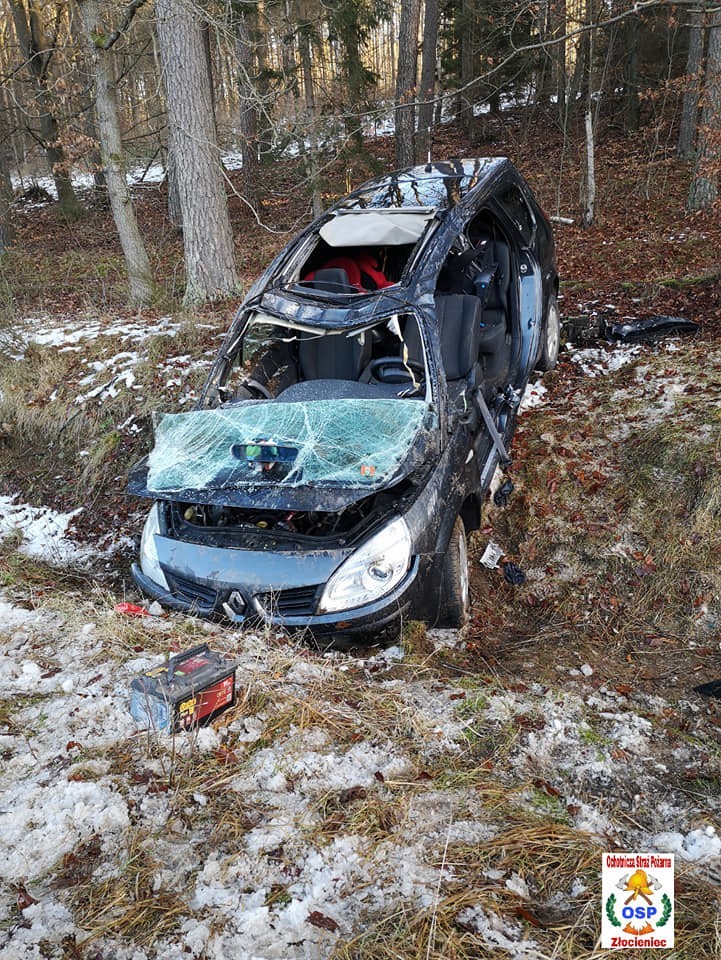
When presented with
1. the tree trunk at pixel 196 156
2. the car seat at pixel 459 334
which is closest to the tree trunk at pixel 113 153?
the tree trunk at pixel 196 156

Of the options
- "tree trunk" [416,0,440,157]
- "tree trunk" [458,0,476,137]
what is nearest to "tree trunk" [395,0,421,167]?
"tree trunk" [416,0,440,157]

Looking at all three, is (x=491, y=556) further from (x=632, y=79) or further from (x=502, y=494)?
(x=632, y=79)

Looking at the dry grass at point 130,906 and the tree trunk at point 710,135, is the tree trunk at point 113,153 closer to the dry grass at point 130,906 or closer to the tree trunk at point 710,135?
the tree trunk at point 710,135

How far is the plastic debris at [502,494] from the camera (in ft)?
16.9

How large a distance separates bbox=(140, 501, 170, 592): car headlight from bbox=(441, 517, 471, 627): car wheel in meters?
1.62

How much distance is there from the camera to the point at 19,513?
252 inches

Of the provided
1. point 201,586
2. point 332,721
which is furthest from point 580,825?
point 201,586

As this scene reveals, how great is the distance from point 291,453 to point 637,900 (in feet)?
8.91

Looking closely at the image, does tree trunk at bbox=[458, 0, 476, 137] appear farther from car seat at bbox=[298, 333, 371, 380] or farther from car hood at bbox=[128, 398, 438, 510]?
car hood at bbox=[128, 398, 438, 510]

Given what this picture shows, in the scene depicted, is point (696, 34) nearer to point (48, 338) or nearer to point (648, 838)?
point (48, 338)

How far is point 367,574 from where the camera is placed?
3559 millimetres

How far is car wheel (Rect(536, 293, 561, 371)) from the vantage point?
636 centimetres

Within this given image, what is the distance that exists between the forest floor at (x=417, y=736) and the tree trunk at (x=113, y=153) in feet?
11.8

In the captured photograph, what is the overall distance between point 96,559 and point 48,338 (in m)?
4.10
